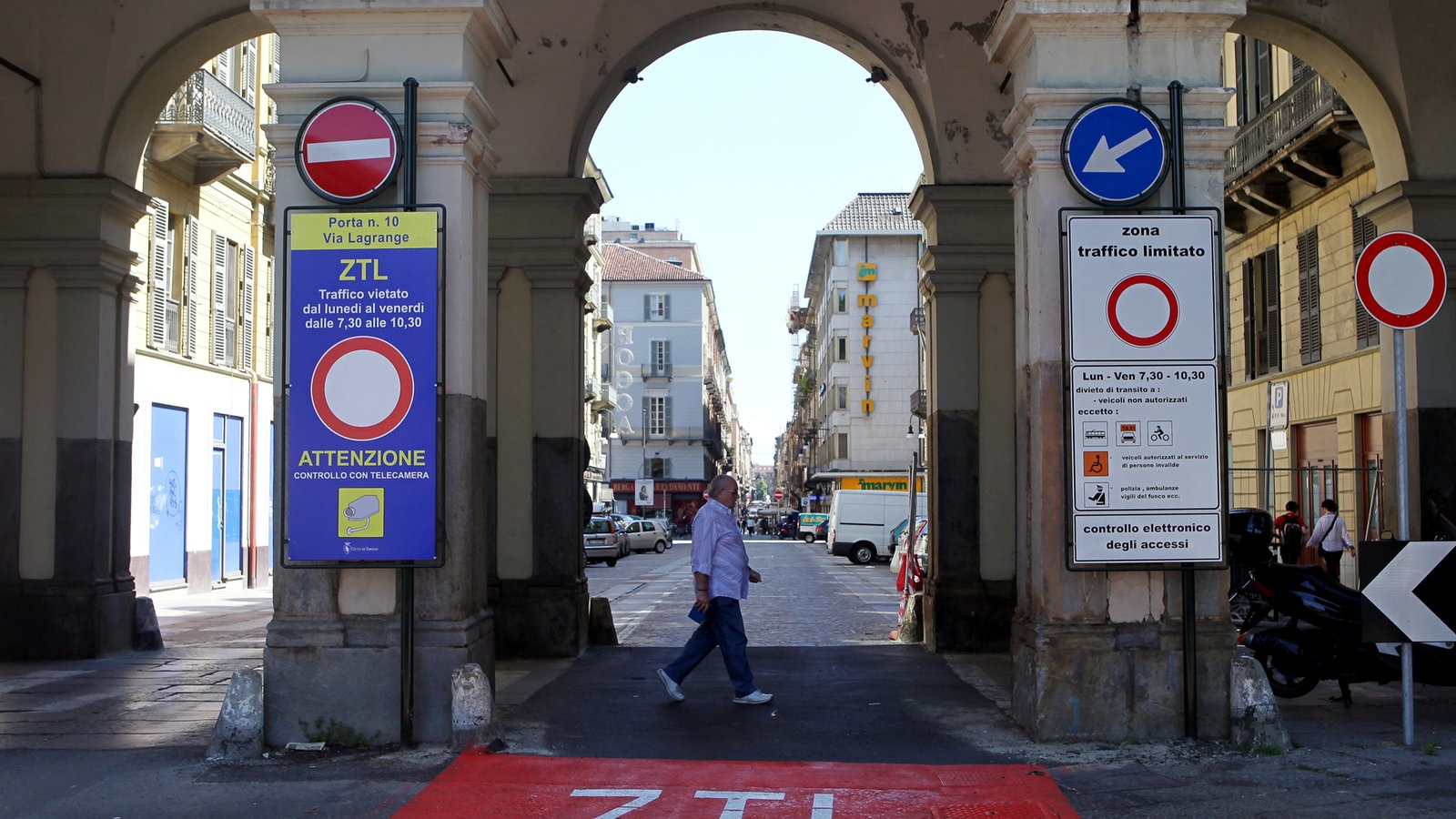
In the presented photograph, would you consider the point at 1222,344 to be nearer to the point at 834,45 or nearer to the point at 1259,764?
the point at 1259,764

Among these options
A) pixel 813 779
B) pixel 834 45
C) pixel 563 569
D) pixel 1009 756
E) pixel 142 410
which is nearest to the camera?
pixel 813 779

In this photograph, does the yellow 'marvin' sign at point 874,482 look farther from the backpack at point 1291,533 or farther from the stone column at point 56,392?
the stone column at point 56,392

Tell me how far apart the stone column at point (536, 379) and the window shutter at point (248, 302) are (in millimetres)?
15584

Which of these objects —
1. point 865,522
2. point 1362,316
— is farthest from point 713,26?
point 865,522

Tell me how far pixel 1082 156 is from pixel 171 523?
1963 centimetres

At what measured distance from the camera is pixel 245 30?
42.2 ft

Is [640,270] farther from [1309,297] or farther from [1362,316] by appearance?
[1362,316]

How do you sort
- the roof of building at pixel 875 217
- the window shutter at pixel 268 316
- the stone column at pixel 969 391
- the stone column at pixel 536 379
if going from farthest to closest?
the roof of building at pixel 875 217
the window shutter at pixel 268 316
the stone column at pixel 969 391
the stone column at pixel 536 379

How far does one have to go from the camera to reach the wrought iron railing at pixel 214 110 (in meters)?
22.2

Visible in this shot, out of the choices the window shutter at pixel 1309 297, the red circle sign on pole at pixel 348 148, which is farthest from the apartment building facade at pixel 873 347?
the red circle sign on pole at pixel 348 148

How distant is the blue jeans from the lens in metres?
9.34

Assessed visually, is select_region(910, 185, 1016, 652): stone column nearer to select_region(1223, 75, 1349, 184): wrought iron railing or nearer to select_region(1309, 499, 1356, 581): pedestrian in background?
select_region(1223, 75, 1349, 184): wrought iron railing

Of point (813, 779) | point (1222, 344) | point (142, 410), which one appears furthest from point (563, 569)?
A: point (142, 410)

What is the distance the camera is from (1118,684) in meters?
7.76
